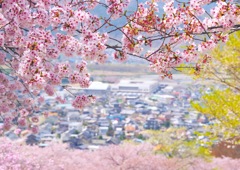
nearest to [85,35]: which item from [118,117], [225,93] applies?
[225,93]

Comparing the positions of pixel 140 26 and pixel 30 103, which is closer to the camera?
pixel 140 26

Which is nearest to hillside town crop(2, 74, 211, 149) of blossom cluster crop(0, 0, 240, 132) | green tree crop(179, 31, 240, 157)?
green tree crop(179, 31, 240, 157)

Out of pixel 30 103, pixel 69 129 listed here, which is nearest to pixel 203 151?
pixel 30 103

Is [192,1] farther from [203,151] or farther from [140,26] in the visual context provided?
[203,151]

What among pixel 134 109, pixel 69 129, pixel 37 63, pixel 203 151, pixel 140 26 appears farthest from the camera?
pixel 134 109

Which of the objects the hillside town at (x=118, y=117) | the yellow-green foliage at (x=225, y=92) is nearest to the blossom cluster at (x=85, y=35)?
the yellow-green foliage at (x=225, y=92)

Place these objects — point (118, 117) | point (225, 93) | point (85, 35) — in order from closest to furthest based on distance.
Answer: point (85, 35)
point (225, 93)
point (118, 117)

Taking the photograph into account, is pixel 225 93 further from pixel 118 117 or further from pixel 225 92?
pixel 118 117

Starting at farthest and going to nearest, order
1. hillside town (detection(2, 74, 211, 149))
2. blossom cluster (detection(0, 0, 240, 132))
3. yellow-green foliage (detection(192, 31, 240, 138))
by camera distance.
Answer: hillside town (detection(2, 74, 211, 149)) < yellow-green foliage (detection(192, 31, 240, 138)) < blossom cluster (detection(0, 0, 240, 132))

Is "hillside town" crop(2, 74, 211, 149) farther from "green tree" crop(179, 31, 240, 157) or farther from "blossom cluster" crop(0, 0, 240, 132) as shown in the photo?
"blossom cluster" crop(0, 0, 240, 132)

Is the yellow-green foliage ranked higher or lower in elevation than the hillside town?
higher

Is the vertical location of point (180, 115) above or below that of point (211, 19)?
below
